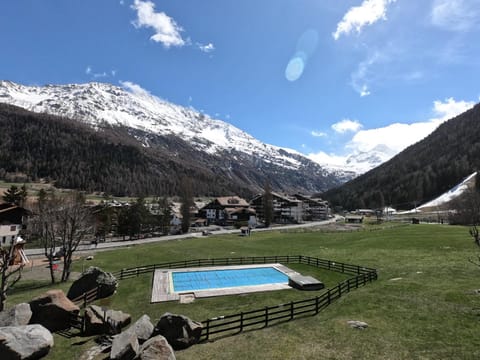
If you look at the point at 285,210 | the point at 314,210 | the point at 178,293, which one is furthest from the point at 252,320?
the point at 314,210

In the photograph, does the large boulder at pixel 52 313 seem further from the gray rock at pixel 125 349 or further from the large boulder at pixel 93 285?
the gray rock at pixel 125 349

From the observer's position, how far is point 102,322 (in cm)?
2114

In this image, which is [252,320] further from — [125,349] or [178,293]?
Result: [178,293]

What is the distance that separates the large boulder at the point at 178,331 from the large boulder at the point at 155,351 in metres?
2.60

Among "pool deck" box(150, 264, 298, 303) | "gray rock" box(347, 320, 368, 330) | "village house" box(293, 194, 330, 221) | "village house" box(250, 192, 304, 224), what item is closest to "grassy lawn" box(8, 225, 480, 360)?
"gray rock" box(347, 320, 368, 330)

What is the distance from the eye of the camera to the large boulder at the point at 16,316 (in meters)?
19.0

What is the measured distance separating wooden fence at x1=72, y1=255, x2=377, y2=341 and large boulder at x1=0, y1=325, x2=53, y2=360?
348 centimetres

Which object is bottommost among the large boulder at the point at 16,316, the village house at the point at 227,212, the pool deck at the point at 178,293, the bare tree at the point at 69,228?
the pool deck at the point at 178,293

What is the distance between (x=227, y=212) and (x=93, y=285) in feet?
371

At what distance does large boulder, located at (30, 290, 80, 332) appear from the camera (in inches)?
842

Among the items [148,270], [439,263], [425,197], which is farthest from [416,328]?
[425,197]

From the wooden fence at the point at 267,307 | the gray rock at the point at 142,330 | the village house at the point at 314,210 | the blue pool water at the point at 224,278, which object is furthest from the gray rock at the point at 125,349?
the village house at the point at 314,210

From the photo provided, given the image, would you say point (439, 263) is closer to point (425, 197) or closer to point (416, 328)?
point (416, 328)

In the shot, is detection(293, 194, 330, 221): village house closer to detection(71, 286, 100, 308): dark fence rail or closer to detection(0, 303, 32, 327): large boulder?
detection(71, 286, 100, 308): dark fence rail
